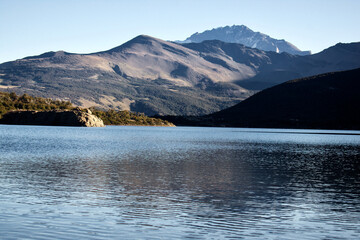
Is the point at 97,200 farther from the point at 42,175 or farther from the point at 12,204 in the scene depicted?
the point at 42,175

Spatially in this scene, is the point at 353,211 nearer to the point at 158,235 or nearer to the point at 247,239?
the point at 247,239

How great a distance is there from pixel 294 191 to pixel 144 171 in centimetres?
1868

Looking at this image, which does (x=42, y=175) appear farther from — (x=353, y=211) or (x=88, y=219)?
(x=353, y=211)

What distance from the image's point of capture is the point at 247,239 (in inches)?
890

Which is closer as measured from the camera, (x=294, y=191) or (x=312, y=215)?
(x=312, y=215)

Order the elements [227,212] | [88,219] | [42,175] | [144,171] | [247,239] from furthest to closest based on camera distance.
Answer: [144,171], [42,175], [227,212], [88,219], [247,239]

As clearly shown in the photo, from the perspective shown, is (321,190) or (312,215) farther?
(321,190)

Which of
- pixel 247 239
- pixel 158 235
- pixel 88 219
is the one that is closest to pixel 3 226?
pixel 88 219

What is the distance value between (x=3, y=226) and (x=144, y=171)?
1120 inches

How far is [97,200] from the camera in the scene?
32500 millimetres

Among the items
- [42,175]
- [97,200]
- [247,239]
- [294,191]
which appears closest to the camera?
[247,239]

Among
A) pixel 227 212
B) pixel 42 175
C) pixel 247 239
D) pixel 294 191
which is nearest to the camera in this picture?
pixel 247 239

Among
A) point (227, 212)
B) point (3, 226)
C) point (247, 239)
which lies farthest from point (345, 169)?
point (3, 226)

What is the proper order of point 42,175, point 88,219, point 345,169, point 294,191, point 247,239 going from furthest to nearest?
1. point 345,169
2. point 42,175
3. point 294,191
4. point 88,219
5. point 247,239
